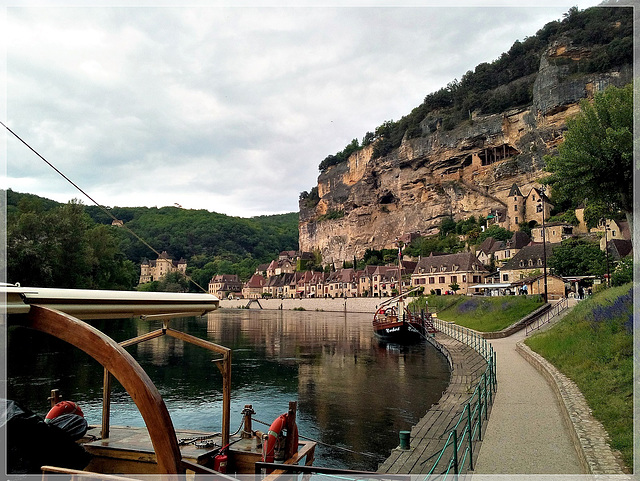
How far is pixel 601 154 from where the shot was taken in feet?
52.2

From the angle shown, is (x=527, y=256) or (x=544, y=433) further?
(x=527, y=256)

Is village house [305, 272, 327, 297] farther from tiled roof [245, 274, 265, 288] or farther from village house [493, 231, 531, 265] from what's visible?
village house [493, 231, 531, 265]

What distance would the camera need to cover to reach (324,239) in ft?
443

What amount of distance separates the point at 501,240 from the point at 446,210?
2396cm

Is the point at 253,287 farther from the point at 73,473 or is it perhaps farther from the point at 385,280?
the point at 73,473

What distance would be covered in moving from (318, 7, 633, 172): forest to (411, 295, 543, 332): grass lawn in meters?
51.7

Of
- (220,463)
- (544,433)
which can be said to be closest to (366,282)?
(544,433)

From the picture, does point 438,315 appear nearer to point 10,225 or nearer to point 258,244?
point 10,225

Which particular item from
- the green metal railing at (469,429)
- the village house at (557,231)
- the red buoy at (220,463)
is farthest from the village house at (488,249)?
the red buoy at (220,463)

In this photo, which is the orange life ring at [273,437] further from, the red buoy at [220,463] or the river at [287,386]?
the river at [287,386]

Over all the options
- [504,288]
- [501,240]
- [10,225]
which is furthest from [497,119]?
[10,225]

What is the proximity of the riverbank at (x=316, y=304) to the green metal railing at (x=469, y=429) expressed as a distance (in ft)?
159

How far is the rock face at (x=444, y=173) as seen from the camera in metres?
76.9

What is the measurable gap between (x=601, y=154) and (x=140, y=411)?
17654 millimetres
